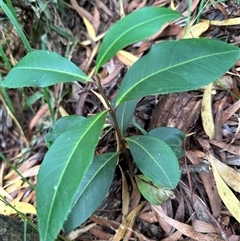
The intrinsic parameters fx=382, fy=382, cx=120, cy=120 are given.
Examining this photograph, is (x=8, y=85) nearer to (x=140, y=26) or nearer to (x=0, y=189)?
(x=140, y=26)

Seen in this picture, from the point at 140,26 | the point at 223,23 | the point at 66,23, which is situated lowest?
the point at 223,23

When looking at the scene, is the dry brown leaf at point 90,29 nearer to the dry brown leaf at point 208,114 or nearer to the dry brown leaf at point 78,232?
the dry brown leaf at point 208,114

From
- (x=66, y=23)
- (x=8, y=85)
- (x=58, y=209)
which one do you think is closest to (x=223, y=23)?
(x=66, y=23)

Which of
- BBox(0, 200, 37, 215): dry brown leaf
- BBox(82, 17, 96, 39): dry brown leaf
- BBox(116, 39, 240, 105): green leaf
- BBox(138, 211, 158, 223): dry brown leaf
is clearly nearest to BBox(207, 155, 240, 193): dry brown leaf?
BBox(138, 211, 158, 223): dry brown leaf

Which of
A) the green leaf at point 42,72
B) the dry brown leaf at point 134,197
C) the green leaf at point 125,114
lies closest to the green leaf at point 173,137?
the green leaf at point 125,114

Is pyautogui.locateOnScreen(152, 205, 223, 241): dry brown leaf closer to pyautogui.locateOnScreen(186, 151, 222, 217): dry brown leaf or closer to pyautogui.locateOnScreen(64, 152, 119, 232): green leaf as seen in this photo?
pyautogui.locateOnScreen(186, 151, 222, 217): dry brown leaf

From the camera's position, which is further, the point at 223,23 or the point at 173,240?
the point at 223,23

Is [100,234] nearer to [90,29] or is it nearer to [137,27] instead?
[137,27]
